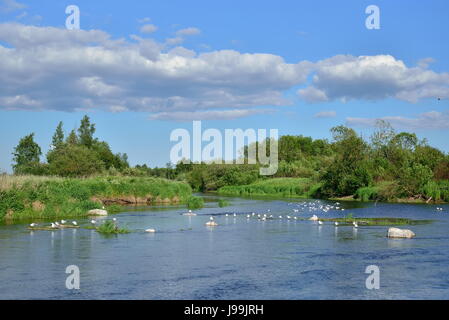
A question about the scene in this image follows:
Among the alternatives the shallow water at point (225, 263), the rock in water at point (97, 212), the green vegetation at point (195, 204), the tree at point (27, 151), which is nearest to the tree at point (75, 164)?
the tree at point (27, 151)

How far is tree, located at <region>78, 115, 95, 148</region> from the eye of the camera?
308 feet

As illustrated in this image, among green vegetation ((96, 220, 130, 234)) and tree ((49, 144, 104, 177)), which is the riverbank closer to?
tree ((49, 144, 104, 177))

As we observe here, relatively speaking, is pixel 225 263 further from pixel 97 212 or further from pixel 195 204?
pixel 195 204

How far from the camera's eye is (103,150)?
8800cm

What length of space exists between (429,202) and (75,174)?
42281mm

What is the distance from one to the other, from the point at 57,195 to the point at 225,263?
22265 millimetres

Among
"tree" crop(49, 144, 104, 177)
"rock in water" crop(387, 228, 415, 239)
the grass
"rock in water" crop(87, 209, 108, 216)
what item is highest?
"tree" crop(49, 144, 104, 177)

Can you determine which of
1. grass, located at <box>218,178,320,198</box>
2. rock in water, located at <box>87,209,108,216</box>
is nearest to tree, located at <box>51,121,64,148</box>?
grass, located at <box>218,178,320,198</box>

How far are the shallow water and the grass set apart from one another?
48090 mm

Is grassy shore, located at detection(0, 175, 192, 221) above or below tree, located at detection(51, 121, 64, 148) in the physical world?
below

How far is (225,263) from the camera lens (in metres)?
21.5

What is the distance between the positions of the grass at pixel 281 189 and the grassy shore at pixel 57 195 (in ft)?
103

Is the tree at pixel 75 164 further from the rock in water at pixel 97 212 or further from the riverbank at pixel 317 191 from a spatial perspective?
the riverbank at pixel 317 191

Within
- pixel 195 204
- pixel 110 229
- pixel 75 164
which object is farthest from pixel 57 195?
pixel 75 164
